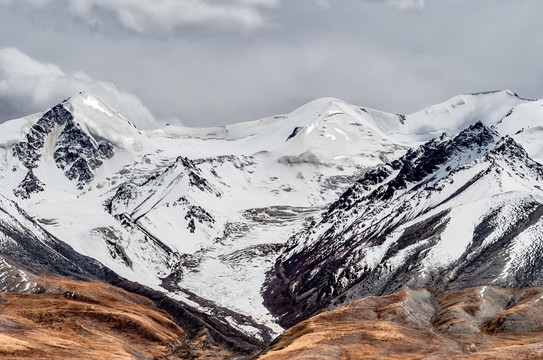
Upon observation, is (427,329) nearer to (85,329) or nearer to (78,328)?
(85,329)

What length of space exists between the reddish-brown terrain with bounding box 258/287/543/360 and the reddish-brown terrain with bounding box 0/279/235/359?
3203cm

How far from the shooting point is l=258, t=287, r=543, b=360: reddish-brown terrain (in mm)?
120625

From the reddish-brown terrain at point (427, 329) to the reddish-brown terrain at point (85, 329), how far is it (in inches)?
1261

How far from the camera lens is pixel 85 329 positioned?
526 ft

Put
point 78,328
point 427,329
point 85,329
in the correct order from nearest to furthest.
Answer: point 427,329 → point 78,328 → point 85,329

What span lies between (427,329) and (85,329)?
76887mm

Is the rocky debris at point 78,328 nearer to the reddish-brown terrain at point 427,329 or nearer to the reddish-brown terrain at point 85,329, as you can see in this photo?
the reddish-brown terrain at point 85,329

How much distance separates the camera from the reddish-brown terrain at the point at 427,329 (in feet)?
396

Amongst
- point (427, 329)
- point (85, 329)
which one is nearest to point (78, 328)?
point (85, 329)

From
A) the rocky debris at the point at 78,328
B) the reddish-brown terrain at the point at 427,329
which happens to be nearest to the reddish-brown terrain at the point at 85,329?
the rocky debris at the point at 78,328

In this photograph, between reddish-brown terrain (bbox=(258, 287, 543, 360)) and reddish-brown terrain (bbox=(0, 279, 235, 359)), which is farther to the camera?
reddish-brown terrain (bbox=(0, 279, 235, 359))

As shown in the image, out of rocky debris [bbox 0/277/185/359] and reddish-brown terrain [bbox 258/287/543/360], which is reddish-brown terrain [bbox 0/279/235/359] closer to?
rocky debris [bbox 0/277/185/359]

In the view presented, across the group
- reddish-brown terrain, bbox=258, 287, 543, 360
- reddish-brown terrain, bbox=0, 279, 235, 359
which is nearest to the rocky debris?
reddish-brown terrain, bbox=0, 279, 235, 359

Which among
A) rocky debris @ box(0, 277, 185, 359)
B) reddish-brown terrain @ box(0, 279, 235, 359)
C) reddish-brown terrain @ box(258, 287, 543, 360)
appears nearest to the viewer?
reddish-brown terrain @ box(258, 287, 543, 360)
